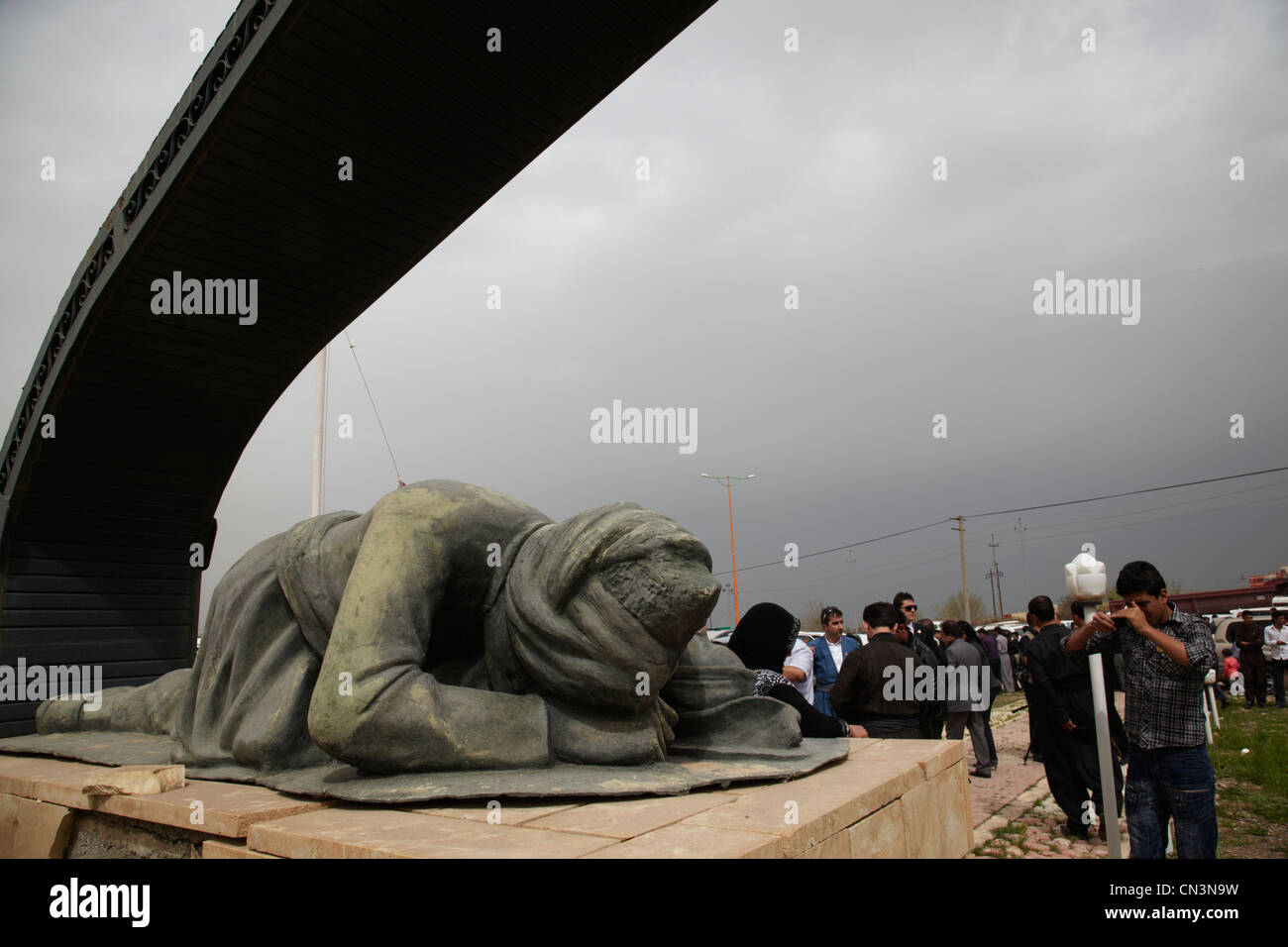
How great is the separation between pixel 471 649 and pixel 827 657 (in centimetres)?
480

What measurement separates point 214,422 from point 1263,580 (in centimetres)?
3311

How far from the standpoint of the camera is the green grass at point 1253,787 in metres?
5.53

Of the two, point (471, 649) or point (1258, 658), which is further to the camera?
point (1258, 658)

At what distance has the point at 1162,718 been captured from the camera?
3576 millimetres

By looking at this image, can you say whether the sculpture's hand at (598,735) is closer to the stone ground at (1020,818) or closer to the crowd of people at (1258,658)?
the stone ground at (1020,818)

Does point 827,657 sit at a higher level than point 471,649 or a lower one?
lower

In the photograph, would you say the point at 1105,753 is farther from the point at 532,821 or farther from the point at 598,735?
the point at 532,821

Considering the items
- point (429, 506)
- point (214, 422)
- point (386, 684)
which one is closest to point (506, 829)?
point (386, 684)

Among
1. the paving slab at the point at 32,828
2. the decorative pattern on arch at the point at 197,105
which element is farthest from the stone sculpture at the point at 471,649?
the decorative pattern on arch at the point at 197,105

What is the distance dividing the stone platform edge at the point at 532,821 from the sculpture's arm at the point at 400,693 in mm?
189

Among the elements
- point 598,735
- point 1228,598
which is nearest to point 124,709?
point 598,735

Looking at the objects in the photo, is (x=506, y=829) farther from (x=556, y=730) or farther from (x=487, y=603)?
(x=487, y=603)

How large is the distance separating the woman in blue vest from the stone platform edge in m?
3.81

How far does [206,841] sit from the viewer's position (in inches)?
92.0
